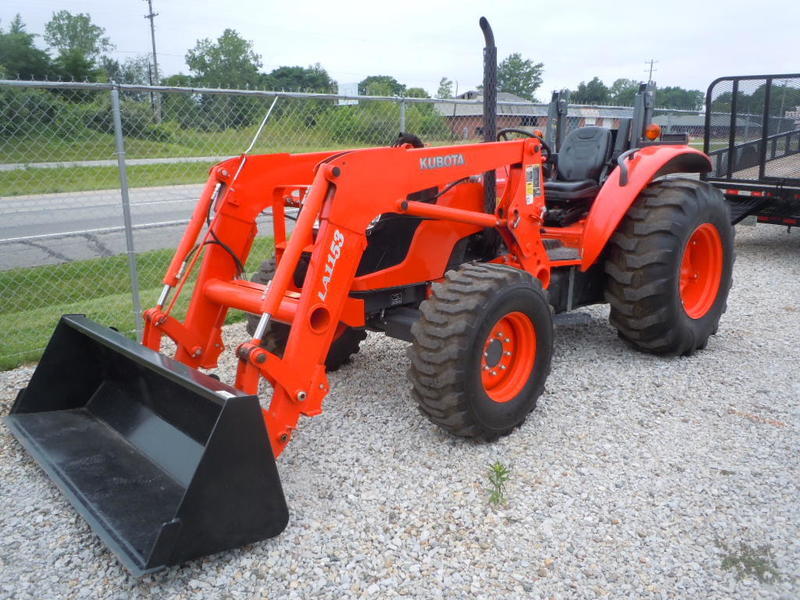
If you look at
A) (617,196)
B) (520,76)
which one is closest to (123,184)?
(617,196)

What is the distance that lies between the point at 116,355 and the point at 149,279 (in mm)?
4148

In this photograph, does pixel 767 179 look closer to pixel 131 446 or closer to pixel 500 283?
pixel 500 283

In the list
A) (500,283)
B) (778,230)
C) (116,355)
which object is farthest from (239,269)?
(778,230)

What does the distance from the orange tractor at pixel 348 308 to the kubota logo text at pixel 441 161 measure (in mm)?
11

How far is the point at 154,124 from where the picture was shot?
20.7 ft

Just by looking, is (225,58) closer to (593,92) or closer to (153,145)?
(593,92)

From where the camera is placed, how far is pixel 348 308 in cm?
396

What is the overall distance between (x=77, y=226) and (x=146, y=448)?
8367 mm

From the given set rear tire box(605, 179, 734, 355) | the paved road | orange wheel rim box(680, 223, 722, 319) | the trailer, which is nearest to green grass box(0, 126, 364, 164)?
the paved road

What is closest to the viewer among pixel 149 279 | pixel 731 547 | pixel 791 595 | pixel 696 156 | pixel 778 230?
pixel 791 595

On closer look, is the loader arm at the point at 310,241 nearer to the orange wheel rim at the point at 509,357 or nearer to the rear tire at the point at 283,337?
the rear tire at the point at 283,337

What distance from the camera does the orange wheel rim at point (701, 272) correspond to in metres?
5.53

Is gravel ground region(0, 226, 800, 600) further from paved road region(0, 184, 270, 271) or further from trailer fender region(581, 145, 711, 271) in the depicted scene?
paved road region(0, 184, 270, 271)

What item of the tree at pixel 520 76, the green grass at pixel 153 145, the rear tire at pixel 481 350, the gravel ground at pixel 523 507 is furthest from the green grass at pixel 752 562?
the tree at pixel 520 76
